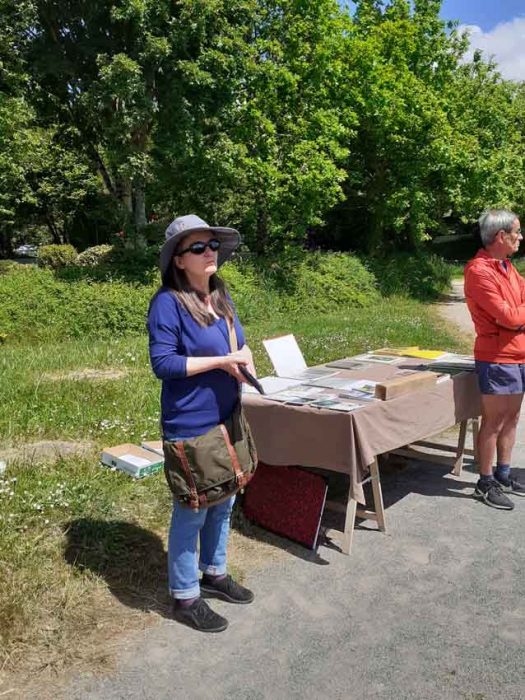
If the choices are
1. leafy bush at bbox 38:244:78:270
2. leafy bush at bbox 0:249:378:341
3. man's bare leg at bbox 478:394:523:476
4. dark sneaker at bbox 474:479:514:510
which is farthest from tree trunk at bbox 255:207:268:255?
dark sneaker at bbox 474:479:514:510

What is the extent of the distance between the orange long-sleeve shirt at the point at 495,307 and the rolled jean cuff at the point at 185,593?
2.64 meters

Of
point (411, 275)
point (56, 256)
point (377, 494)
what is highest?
point (411, 275)

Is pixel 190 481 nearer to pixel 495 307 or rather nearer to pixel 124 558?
pixel 124 558

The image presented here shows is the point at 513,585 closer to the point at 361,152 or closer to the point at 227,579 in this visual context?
the point at 227,579

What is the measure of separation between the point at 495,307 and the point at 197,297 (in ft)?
7.62

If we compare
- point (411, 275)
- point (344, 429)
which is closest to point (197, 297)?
Answer: point (344, 429)

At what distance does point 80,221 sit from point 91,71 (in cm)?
1478

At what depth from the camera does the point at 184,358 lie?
288cm

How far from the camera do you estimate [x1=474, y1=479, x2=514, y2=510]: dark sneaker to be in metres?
4.62

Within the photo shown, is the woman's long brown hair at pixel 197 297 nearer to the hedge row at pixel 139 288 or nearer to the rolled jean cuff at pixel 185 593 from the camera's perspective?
the rolled jean cuff at pixel 185 593

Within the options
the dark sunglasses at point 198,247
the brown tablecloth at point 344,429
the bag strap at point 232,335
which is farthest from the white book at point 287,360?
the dark sunglasses at point 198,247

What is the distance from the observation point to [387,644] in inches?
120

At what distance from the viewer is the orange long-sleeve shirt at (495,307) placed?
14.4 feet

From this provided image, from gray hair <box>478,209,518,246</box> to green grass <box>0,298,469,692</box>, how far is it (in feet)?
9.71
